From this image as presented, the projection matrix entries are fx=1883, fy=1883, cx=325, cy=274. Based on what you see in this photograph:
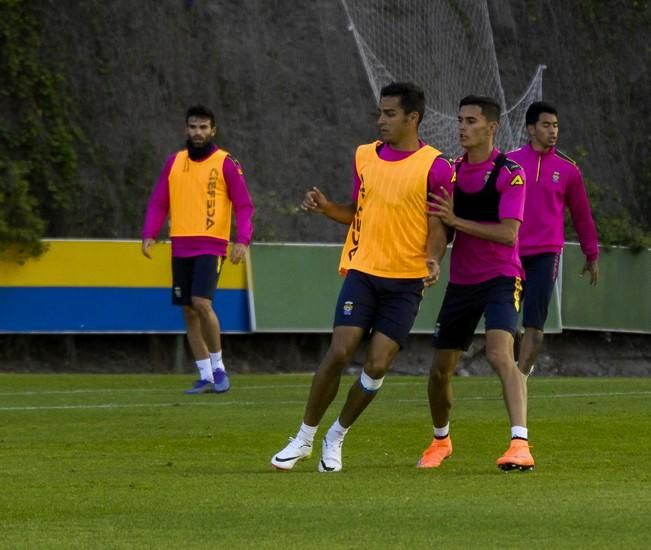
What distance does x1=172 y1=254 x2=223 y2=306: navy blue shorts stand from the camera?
629 inches

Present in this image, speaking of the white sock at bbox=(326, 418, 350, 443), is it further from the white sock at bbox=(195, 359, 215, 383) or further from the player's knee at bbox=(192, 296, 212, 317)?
the white sock at bbox=(195, 359, 215, 383)

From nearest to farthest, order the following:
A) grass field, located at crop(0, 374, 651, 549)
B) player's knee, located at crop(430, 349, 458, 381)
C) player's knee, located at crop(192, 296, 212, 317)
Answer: grass field, located at crop(0, 374, 651, 549) < player's knee, located at crop(430, 349, 458, 381) < player's knee, located at crop(192, 296, 212, 317)

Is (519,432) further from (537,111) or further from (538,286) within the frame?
(537,111)

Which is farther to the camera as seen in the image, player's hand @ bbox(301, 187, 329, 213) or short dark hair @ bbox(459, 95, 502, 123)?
short dark hair @ bbox(459, 95, 502, 123)

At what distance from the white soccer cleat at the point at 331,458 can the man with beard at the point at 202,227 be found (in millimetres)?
6353

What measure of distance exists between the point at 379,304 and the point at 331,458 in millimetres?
849

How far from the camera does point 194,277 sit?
52.5 ft

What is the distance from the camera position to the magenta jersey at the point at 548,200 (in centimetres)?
1386

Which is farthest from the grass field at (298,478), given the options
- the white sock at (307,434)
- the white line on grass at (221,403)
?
the white sock at (307,434)

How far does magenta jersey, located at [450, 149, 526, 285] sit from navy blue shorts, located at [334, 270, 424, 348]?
0.96 ft

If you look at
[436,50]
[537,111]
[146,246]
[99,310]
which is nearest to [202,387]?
[146,246]

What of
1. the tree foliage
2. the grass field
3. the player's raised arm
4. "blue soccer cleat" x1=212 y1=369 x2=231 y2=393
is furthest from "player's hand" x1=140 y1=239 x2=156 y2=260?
the player's raised arm

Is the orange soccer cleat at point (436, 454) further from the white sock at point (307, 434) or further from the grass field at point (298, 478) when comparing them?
the white sock at point (307, 434)

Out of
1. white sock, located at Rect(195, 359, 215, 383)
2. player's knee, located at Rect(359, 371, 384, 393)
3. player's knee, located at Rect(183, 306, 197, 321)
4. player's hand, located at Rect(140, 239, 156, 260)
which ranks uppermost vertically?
player's knee, located at Rect(359, 371, 384, 393)
